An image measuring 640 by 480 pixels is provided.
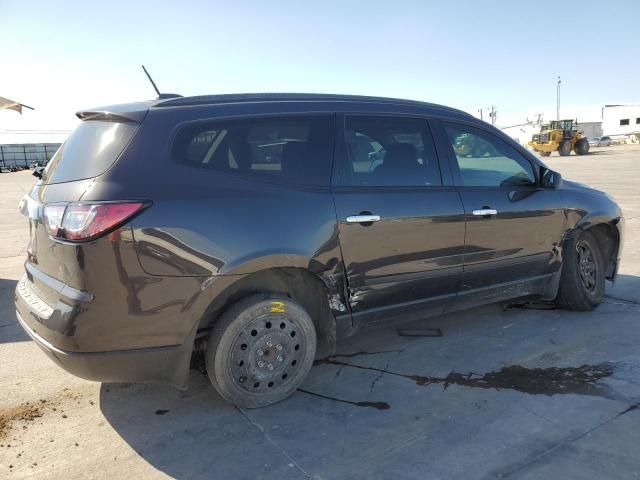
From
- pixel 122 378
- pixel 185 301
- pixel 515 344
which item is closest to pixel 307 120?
pixel 185 301

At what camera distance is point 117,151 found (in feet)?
9.29

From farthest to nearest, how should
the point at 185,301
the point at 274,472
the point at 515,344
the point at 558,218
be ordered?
the point at 558,218 → the point at 515,344 → the point at 185,301 → the point at 274,472

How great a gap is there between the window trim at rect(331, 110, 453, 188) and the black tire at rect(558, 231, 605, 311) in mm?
1671

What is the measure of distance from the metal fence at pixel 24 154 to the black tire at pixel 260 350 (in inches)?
2099

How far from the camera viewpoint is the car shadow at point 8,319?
4.55 meters

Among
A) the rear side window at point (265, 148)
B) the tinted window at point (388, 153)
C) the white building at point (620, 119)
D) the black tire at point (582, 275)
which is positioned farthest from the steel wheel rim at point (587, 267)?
the white building at point (620, 119)

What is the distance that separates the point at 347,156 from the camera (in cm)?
346

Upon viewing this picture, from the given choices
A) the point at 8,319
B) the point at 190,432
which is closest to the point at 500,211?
the point at 190,432

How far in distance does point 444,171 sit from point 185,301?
7.02 ft

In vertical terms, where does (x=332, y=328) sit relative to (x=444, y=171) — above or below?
below

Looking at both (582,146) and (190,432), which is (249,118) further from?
(582,146)

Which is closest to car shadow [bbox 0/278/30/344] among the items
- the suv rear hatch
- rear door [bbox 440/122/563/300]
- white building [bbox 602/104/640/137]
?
the suv rear hatch

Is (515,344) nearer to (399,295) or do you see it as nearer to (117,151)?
(399,295)

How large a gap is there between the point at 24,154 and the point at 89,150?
5557cm
